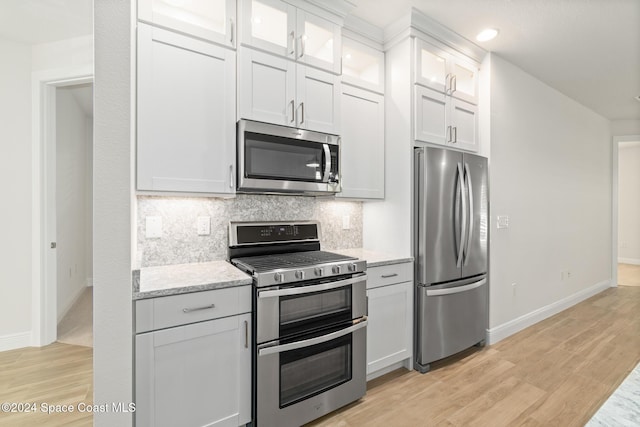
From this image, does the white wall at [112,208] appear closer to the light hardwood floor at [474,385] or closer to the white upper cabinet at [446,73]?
the light hardwood floor at [474,385]

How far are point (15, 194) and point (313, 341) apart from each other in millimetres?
3031

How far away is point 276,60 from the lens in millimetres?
2082

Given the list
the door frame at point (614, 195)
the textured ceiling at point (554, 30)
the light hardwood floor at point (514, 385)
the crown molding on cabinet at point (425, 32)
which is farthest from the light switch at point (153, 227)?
the door frame at point (614, 195)

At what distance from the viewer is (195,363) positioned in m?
1.57

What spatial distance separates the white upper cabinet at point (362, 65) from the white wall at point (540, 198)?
1.24 meters

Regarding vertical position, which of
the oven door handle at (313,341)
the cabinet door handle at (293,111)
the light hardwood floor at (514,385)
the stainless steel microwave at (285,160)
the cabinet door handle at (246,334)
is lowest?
the light hardwood floor at (514,385)

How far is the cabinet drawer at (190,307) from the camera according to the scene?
4.77ft

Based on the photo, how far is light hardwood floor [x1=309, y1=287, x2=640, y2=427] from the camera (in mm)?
1981

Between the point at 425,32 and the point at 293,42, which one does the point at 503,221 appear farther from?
the point at 293,42

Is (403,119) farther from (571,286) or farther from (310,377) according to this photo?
(571,286)

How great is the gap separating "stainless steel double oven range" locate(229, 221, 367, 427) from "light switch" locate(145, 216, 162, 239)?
0.46 meters

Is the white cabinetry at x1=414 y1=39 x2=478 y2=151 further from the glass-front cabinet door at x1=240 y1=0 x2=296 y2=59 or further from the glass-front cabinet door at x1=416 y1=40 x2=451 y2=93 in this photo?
the glass-front cabinet door at x1=240 y1=0 x2=296 y2=59

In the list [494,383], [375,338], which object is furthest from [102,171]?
[494,383]

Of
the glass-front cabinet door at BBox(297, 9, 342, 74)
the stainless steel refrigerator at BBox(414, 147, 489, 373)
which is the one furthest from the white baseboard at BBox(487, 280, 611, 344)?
the glass-front cabinet door at BBox(297, 9, 342, 74)
